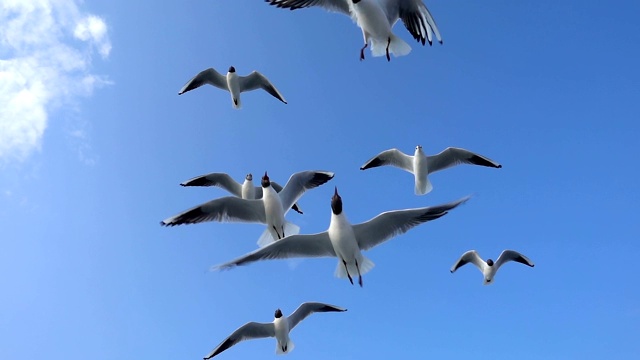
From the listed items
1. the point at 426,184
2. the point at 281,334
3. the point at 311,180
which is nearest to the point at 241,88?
the point at 311,180

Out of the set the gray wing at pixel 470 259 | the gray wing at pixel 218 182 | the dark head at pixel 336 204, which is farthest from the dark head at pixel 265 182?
the gray wing at pixel 470 259

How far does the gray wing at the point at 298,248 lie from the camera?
734 cm

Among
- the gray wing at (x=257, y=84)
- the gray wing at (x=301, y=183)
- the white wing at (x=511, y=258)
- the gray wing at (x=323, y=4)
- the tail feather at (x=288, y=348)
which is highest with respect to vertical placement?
the gray wing at (x=257, y=84)

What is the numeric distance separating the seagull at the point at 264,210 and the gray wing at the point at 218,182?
1.30 m

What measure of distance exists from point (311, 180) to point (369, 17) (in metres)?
3.09

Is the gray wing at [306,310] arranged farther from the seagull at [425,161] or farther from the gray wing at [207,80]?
the gray wing at [207,80]

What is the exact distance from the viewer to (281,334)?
36.3 ft

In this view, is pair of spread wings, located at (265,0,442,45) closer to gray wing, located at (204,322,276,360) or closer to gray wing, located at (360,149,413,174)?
gray wing, located at (360,149,413,174)

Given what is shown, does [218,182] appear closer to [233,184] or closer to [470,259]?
[233,184]

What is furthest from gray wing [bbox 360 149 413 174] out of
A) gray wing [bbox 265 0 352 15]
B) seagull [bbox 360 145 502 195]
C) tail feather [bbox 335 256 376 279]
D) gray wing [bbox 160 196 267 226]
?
tail feather [bbox 335 256 376 279]

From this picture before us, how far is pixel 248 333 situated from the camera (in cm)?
1085

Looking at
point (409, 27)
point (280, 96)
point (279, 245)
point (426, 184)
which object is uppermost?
point (280, 96)

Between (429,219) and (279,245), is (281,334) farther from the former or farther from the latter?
(429,219)

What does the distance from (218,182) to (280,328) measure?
2.93m
